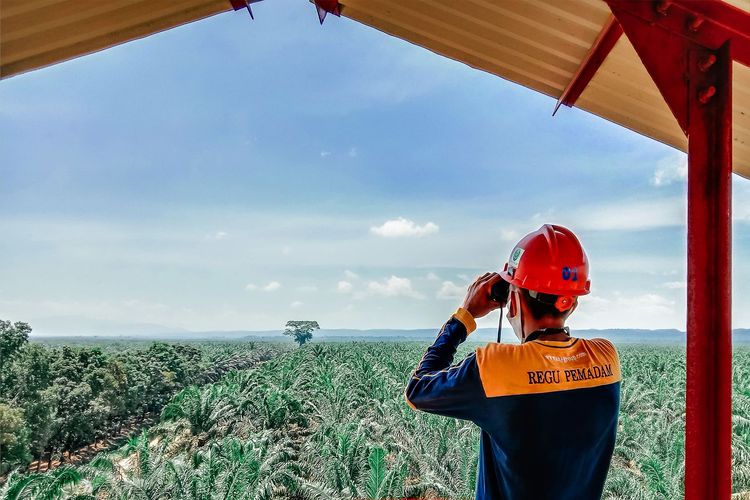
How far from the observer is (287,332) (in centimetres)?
5450

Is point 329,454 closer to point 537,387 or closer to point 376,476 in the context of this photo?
point 376,476

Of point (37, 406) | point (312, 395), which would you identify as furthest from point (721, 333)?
point (37, 406)

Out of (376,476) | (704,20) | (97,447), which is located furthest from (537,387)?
(97,447)

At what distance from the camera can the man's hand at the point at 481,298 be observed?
1.36 metres

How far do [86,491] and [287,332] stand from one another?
1971 inches

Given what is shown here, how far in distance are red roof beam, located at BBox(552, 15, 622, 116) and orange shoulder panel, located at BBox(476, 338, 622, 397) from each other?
161cm

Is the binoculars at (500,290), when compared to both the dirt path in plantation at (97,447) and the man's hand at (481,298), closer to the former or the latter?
the man's hand at (481,298)

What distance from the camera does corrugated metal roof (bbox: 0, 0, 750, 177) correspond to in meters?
2.20

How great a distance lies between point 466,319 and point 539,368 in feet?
0.87

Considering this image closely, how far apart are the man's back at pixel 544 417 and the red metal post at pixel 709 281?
493 millimetres

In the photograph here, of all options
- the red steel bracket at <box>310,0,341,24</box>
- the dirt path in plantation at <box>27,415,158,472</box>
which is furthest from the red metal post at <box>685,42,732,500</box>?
the dirt path in plantation at <box>27,415,158,472</box>

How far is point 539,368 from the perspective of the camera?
1.11 m

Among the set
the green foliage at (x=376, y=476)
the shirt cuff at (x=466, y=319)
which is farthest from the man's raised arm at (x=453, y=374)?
the green foliage at (x=376, y=476)

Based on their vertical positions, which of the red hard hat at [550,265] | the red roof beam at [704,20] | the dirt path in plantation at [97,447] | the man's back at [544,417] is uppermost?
the red roof beam at [704,20]
